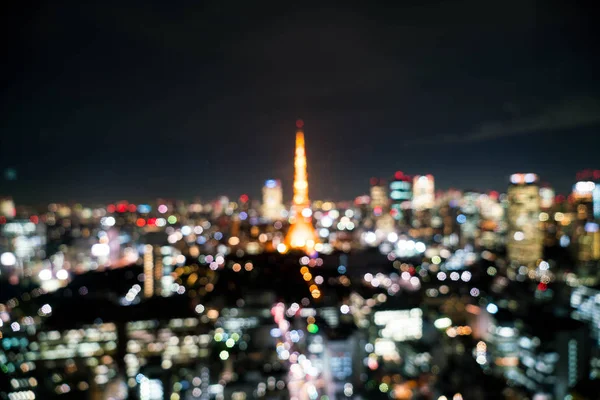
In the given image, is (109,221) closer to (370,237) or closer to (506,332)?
(370,237)

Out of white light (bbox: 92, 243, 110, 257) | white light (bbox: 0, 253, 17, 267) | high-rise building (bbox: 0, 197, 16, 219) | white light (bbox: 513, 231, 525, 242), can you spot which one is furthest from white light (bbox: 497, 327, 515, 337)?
white light (bbox: 92, 243, 110, 257)

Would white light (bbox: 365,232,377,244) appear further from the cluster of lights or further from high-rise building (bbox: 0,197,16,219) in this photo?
high-rise building (bbox: 0,197,16,219)

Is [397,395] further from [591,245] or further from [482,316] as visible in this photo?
[591,245]

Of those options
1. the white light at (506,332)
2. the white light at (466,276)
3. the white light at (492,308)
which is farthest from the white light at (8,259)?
the white light at (466,276)

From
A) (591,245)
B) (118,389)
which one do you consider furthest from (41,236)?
(591,245)

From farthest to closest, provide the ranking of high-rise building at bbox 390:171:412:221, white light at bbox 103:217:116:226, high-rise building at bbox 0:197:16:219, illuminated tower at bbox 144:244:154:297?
1. high-rise building at bbox 390:171:412:221
2. white light at bbox 103:217:116:226
3. illuminated tower at bbox 144:244:154:297
4. high-rise building at bbox 0:197:16:219

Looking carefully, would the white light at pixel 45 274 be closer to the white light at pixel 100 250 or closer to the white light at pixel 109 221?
the white light at pixel 100 250
